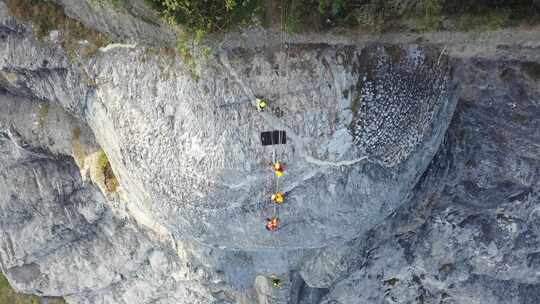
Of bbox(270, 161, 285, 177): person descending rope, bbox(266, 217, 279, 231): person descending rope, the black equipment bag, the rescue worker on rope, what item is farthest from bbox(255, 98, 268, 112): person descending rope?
bbox(266, 217, 279, 231): person descending rope

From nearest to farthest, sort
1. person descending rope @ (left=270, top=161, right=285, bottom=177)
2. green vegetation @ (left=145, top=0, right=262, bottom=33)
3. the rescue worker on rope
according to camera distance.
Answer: green vegetation @ (left=145, top=0, right=262, bottom=33)
person descending rope @ (left=270, top=161, right=285, bottom=177)
the rescue worker on rope

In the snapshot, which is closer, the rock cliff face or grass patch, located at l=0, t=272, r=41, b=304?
the rock cliff face

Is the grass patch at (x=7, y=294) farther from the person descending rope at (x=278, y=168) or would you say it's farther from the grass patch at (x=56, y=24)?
the person descending rope at (x=278, y=168)

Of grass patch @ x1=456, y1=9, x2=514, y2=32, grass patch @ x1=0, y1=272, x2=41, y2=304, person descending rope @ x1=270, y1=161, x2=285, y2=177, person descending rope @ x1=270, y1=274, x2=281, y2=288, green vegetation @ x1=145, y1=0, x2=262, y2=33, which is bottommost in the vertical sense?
grass patch @ x1=0, y1=272, x2=41, y2=304

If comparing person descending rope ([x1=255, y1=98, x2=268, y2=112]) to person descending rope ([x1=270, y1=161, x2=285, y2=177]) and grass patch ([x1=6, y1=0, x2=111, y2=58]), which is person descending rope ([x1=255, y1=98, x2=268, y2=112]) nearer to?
person descending rope ([x1=270, y1=161, x2=285, y2=177])

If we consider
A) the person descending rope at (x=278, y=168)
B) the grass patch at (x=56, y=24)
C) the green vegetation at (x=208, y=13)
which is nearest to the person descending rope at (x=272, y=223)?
the person descending rope at (x=278, y=168)

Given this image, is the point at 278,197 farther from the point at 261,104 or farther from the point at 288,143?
the point at 261,104

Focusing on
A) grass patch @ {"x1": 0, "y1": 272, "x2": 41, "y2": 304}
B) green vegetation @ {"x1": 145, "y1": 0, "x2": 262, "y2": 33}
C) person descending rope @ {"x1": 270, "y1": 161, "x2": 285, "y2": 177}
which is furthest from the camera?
grass patch @ {"x1": 0, "y1": 272, "x2": 41, "y2": 304}
